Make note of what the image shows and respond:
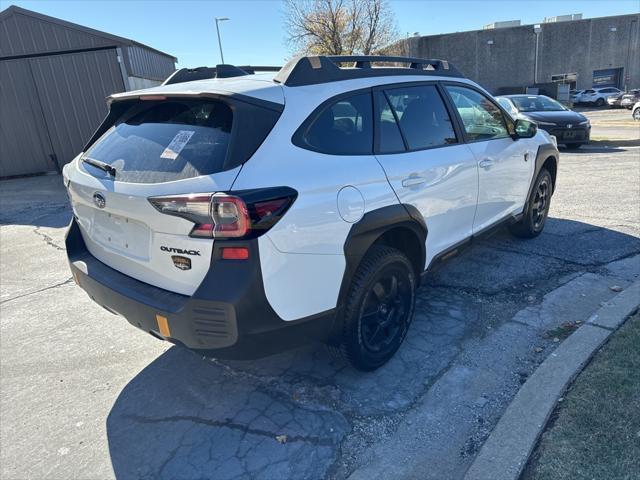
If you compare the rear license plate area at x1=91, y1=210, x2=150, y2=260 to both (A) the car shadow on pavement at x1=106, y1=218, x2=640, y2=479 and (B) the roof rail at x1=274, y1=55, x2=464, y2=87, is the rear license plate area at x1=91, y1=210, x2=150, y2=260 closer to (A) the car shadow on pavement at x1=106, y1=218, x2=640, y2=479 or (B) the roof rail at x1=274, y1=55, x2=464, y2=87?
(A) the car shadow on pavement at x1=106, y1=218, x2=640, y2=479

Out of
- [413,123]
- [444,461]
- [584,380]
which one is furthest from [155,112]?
[584,380]

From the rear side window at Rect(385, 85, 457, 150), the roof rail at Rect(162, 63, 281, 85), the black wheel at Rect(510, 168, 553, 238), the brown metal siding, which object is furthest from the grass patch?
the brown metal siding

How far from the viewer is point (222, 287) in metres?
2.12

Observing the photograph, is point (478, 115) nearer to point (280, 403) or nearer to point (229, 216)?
point (229, 216)

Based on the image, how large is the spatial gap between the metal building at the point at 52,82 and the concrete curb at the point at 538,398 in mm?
12020

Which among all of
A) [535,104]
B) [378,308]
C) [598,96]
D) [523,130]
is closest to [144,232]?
[378,308]

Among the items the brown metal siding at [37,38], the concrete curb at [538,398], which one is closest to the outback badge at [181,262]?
the concrete curb at [538,398]

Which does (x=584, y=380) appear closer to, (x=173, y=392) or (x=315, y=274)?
(x=315, y=274)

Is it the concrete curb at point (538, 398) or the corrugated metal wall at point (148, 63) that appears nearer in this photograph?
the concrete curb at point (538, 398)

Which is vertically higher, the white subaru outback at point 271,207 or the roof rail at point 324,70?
the roof rail at point 324,70

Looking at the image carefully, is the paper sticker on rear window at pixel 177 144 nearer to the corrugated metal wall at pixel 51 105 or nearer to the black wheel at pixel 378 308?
the black wheel at pixel 378 308

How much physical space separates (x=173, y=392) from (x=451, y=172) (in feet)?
8.05

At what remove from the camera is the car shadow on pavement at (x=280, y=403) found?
2.37m

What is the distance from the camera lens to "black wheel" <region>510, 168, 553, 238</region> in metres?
4.89
